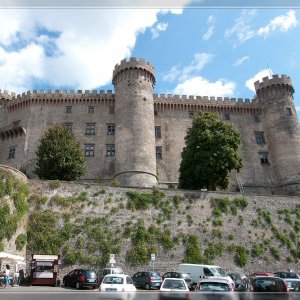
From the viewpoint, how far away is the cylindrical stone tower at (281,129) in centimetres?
4681

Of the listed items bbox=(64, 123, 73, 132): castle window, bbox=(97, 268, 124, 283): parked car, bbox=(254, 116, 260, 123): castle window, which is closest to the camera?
bbox=(97, 268, 124, 283): parked car

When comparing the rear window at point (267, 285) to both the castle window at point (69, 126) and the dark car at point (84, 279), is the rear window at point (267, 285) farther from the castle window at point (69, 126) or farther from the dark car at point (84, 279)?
the castle window at point (69, 126)

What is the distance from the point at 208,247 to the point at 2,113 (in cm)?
3521

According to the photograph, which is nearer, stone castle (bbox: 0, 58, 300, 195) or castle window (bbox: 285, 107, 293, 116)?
stone castle (bbox: 0, 58, 300, 195)

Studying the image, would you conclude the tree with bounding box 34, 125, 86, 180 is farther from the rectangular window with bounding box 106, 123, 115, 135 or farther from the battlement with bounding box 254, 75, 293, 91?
the battlement with bounding box 254, 75, 293, 91

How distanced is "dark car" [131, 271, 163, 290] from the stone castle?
760 inches

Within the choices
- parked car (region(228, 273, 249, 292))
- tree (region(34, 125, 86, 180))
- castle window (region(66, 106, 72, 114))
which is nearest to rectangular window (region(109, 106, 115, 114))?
castle window (region(66, 106, 72, 114))

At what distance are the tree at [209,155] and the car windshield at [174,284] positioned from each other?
2112 centimetres

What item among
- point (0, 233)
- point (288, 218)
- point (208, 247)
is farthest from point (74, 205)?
point (288, 218)

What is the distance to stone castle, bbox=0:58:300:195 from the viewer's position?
148 feet

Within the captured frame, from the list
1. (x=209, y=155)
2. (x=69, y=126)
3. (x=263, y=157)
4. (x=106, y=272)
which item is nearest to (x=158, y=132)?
(x=69, y=126)

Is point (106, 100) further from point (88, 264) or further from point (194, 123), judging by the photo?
point (88, 264)

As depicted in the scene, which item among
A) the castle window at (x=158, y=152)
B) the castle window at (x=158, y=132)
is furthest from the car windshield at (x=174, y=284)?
the castle window at (x=158, y=132)

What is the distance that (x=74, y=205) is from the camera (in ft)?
102
